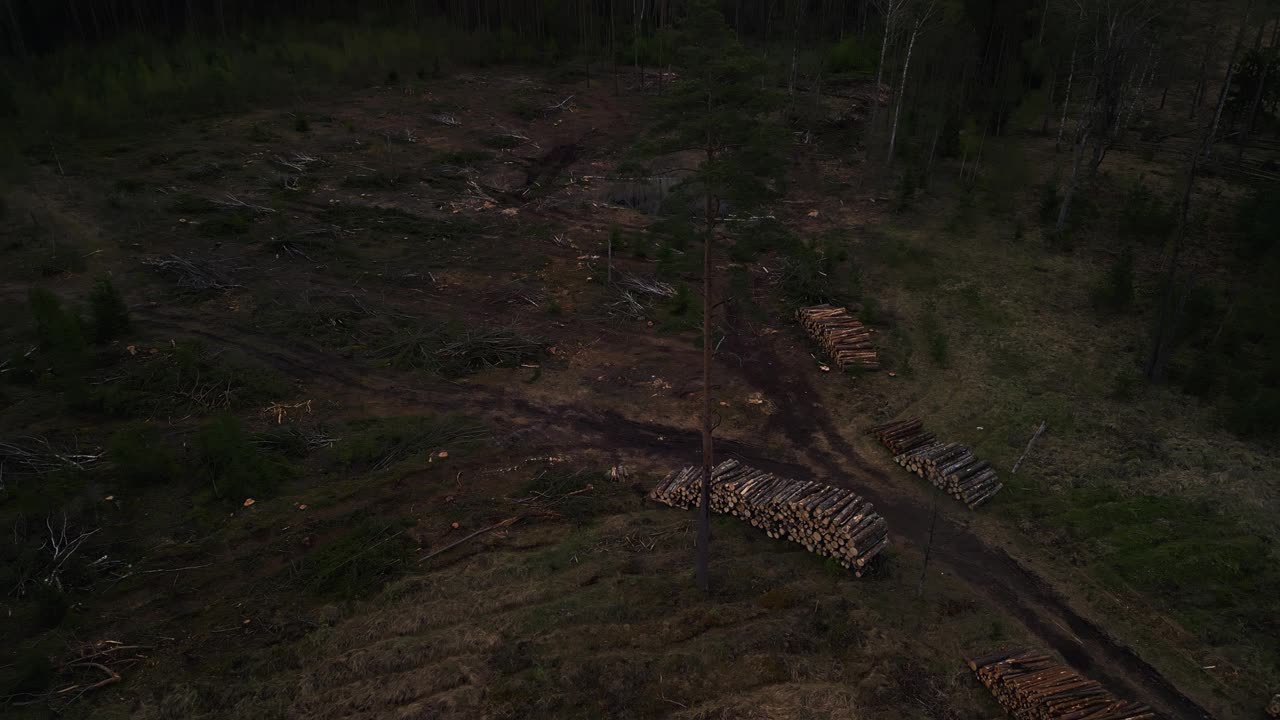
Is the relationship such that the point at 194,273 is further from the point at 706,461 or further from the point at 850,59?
the point at 850,59

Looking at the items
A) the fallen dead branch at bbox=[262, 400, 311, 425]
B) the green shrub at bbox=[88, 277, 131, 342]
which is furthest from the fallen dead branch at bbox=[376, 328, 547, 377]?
the green shrub at bbox=[88, 277, 131, 342]

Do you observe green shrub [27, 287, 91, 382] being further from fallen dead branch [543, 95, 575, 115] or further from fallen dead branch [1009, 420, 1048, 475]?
fallen dead branch [543, 95, 575, 115]

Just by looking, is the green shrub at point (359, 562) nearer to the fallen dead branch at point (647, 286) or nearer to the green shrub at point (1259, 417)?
the fallen dead branch at point (647, 286)

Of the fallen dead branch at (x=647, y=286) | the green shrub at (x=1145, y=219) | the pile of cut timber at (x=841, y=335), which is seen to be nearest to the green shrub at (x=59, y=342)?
the fallen dead branch at (x=647, y=286)

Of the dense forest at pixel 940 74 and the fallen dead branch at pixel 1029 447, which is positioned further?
the dense forest at pixel 940 74

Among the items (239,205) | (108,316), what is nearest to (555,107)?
(239,205)

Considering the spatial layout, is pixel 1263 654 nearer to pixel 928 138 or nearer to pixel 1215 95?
pixel 928 138

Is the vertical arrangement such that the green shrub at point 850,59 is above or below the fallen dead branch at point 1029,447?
above
